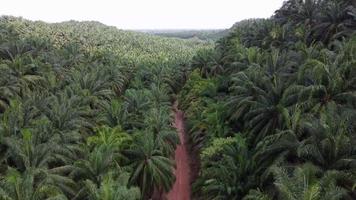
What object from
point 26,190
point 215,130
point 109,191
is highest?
point 26,190

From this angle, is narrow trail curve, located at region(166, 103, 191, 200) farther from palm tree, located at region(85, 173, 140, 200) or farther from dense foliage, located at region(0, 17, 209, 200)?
palm tree, located at region(85, 173, 140, 200)

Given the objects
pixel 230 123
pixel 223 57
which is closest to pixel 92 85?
pixel 230 123

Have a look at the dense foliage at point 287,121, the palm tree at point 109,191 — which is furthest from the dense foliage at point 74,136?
the dense foliage at point 287,121

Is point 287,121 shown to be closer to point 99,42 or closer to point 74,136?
point 74,136

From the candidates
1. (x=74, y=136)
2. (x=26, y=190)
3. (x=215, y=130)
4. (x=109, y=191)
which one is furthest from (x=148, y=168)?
(x=26, y=190)

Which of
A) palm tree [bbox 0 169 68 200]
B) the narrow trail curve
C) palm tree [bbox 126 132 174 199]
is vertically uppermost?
palm tree [bbox 0 169 68 200]

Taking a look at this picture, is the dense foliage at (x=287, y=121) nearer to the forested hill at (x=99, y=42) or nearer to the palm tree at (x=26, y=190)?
the palm tree at (x=26, y=190)

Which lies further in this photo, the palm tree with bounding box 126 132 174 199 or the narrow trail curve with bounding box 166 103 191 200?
the narrow trail curve with bounding box 166 103 191 200

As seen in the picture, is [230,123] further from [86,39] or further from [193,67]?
[86,39]

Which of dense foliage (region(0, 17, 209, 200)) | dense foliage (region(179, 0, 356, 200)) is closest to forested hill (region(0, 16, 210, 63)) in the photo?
dense foliage (region(0, 17, 209, 200))

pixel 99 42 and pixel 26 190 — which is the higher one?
pixel 26 190
